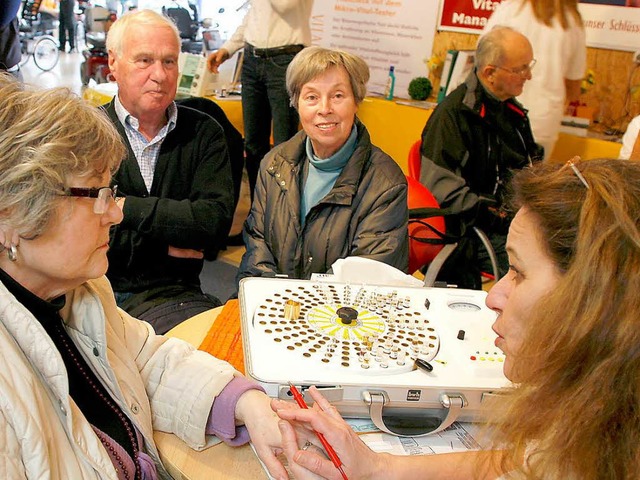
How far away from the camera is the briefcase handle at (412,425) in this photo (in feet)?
3.81

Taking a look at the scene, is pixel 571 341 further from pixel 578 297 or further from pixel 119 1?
pixel 119 1

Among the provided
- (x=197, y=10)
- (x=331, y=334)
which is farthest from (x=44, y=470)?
(x=197, y=10)

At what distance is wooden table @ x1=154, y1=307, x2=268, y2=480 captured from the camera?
3.84 ft

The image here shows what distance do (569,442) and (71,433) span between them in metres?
0.77

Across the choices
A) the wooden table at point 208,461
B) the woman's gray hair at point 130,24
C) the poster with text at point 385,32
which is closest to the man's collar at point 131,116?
the woman's gray hair at point 130,24

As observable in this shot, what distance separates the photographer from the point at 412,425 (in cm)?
124

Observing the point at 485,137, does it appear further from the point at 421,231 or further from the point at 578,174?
the point at 578,174

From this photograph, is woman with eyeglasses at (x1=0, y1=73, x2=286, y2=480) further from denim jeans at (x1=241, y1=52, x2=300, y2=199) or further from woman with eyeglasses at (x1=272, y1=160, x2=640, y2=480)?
denim jeans at (x1=241, y1=52, x2=300, y2=199)

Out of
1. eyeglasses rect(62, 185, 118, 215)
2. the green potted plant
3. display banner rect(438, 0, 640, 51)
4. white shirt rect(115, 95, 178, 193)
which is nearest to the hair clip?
eyeglasses rect(62, 185, 118, 215)

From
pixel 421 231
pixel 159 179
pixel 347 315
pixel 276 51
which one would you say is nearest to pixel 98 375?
pixel 347 315

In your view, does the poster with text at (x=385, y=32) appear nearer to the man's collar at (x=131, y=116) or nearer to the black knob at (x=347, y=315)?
the man's collar at (x=131, y=116)

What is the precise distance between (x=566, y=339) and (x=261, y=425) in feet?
2.03

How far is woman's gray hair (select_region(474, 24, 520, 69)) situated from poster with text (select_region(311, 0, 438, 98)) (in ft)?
5.31

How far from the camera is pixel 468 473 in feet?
3.71
